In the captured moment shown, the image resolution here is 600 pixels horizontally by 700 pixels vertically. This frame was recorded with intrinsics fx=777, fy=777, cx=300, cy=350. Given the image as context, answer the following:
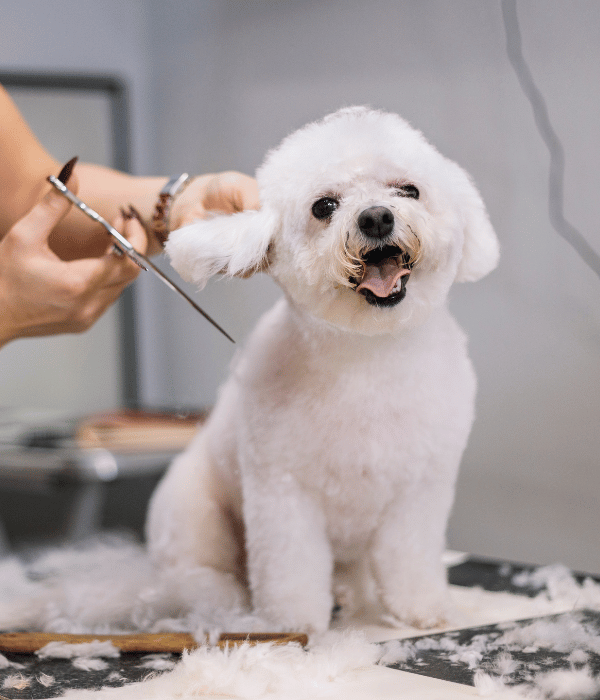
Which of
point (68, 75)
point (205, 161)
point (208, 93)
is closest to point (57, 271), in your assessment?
point (205, 161)

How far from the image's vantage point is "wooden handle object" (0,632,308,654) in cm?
75

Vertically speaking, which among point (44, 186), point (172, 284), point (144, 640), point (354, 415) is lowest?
point (144, 640)

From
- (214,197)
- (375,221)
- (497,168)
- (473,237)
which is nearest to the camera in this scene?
(375,221)

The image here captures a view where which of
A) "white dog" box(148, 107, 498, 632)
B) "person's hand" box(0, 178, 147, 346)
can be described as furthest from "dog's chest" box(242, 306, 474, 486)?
"person's hand" box(0, 178, 147, 346)

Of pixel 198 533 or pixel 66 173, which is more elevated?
pixel 66 173

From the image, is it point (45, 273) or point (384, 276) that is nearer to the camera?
point (384, 276)

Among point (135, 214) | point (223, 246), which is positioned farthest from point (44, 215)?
point (223, 246)

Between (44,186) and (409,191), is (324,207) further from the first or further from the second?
(44,186)

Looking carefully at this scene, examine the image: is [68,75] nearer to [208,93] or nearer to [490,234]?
[208,93]

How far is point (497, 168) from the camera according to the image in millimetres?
1114

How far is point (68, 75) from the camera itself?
236 cm

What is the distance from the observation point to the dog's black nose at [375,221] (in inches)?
26.8

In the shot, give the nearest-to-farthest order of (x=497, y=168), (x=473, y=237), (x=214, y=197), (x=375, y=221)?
(x=375, y=221) < (x=473, y=237) < (x=214, y=197) < (x=497, y=168)

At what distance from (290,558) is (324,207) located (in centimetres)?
36
